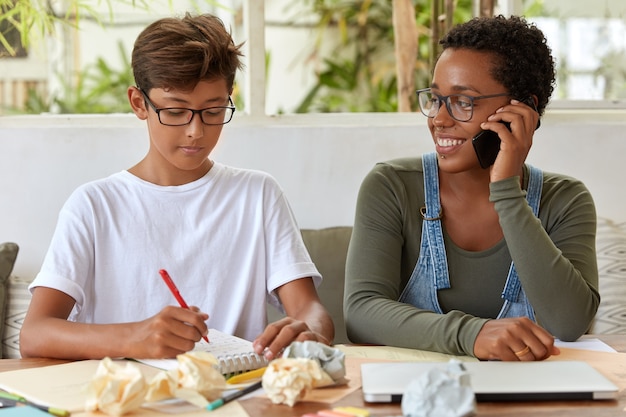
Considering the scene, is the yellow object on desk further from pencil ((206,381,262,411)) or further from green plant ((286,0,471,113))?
green plant ((286,0,471,113))

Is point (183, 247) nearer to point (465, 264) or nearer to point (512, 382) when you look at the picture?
point (465, 264)

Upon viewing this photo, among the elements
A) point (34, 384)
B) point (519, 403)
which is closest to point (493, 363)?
point (519, 403)

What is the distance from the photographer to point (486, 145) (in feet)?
6.33

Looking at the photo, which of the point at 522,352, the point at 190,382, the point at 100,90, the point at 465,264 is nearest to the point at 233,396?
the point at 190,382

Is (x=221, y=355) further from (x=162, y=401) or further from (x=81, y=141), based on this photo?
(x=81, y=141)

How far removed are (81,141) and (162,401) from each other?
1.67 m

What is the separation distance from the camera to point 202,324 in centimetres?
147

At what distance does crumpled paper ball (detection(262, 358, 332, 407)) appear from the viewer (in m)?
1.23

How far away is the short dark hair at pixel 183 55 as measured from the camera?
187 centimetres

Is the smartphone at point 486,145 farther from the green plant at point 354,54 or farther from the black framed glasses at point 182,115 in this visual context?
the green plant at point 354,54

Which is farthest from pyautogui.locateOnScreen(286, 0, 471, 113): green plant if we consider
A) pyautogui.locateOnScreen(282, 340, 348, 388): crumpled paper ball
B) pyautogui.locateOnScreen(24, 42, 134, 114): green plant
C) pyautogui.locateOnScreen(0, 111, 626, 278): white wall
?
pyautogui.locateOnScreen(282, 340, 348, 388): crumpled paper ball

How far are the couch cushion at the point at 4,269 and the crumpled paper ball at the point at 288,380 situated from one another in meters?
1.48

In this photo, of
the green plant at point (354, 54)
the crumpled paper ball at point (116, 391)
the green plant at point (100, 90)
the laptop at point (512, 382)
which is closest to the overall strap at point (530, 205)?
the laptop at point (512, 382)

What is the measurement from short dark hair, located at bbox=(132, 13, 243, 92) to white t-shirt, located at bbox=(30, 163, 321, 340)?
0.25 meters
